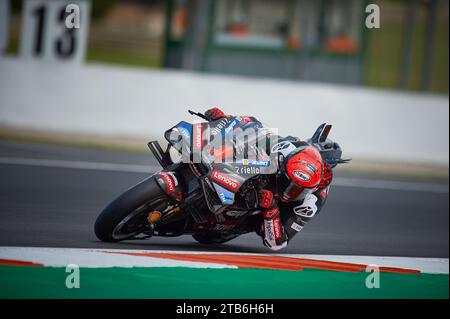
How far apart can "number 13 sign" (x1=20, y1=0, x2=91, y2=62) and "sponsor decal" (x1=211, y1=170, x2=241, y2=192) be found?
8437 mm

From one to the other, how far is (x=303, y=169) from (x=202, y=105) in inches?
308

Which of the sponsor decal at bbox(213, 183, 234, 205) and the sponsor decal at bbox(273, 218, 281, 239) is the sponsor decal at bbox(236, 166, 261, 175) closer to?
the sponsor decal at bbox(213, 183, 234, 205)

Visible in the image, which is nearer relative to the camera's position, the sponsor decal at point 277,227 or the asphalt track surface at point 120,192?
the sponsor decal at point 277,227

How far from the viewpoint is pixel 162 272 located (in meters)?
5.99

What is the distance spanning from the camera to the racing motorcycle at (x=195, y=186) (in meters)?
6.01

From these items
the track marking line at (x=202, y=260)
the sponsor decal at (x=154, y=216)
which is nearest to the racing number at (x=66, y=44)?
the track marking line at (x=202, y=260)

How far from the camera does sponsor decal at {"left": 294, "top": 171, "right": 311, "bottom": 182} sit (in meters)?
6.09

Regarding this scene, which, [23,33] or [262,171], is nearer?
[262,171]

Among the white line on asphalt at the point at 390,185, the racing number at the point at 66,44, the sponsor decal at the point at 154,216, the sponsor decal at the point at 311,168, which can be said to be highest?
the racing number at the point at 66,44

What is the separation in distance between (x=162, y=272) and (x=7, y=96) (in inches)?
333

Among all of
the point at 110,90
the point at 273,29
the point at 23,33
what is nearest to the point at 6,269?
the point at 110,90

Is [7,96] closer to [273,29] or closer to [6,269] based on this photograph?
[273,29]

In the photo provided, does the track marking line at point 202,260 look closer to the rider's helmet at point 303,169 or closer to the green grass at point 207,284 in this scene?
the green grass at point 207,284

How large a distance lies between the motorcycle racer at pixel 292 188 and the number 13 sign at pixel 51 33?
8000 millimetres
